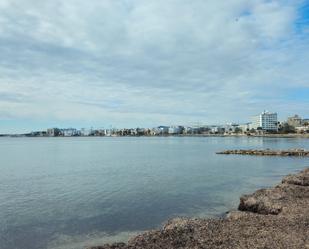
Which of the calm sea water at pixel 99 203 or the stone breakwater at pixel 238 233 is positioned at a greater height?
the stone breakwater at pixel 238 233

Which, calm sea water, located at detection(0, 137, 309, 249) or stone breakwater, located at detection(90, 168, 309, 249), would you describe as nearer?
stone breakwater, located at detection(90, 168, 309, 249)

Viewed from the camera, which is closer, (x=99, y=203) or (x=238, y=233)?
(x=238, y=233)

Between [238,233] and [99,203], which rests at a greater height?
[238,233]

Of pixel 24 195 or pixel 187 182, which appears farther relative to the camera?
pixel 187 182

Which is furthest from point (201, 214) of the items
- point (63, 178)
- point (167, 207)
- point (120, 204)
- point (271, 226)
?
point (63, 178)

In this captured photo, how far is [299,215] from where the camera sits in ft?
56.7

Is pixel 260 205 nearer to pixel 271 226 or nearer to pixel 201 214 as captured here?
pixel 201 214

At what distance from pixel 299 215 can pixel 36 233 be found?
40.8 ft

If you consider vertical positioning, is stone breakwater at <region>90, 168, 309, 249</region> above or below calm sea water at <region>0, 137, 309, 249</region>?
above

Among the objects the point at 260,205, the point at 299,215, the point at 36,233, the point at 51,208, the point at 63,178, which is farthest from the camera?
the point at 63,178

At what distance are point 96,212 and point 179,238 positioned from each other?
10323 millimetres

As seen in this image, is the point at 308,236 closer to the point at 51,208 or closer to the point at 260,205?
the point at 260,205

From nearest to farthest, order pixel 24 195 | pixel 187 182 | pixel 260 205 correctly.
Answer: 1. pixel 260 205
2. pixel 24 195
3. pixel 187 182

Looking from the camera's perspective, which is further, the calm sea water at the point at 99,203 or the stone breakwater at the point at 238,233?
the calm sea water at the point at 99,203
